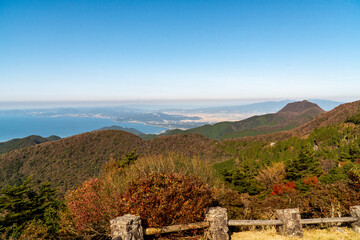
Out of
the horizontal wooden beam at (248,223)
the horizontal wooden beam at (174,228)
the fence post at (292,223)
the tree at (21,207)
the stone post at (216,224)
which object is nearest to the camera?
the horizontal wooden beam at (174,228)

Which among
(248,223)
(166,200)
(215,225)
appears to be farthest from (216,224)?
(166,200)

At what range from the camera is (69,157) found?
85938 mm

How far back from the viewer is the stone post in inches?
232

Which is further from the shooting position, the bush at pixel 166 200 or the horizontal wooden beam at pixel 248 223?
the horizontal wooden beam at pixel 248 223

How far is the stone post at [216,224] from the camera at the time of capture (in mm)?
5895

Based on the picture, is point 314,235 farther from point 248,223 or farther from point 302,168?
point 302,168

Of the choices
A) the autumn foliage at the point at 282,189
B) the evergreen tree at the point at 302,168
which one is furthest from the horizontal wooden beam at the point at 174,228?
the evergreen tree at the point at 302,168

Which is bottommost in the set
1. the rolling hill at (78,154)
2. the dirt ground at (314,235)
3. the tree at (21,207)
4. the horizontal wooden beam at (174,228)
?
the rolling hill at (78,154)

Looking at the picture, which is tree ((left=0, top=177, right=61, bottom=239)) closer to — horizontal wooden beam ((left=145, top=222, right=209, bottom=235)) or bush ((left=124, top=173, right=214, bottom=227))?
bush ((left=124, top=173, right=214, bottom=227))

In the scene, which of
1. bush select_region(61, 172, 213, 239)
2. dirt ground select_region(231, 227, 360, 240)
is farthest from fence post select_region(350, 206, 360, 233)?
bush select_region(61, 172, 213, 239)

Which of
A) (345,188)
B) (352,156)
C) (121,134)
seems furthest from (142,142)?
(345,188)

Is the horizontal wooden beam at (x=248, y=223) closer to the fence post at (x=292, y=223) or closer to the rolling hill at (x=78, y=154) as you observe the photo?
the fence post at (x=292, y=223)

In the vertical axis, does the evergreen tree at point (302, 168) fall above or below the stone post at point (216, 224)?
below

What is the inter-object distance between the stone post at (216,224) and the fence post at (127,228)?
2.20 m
